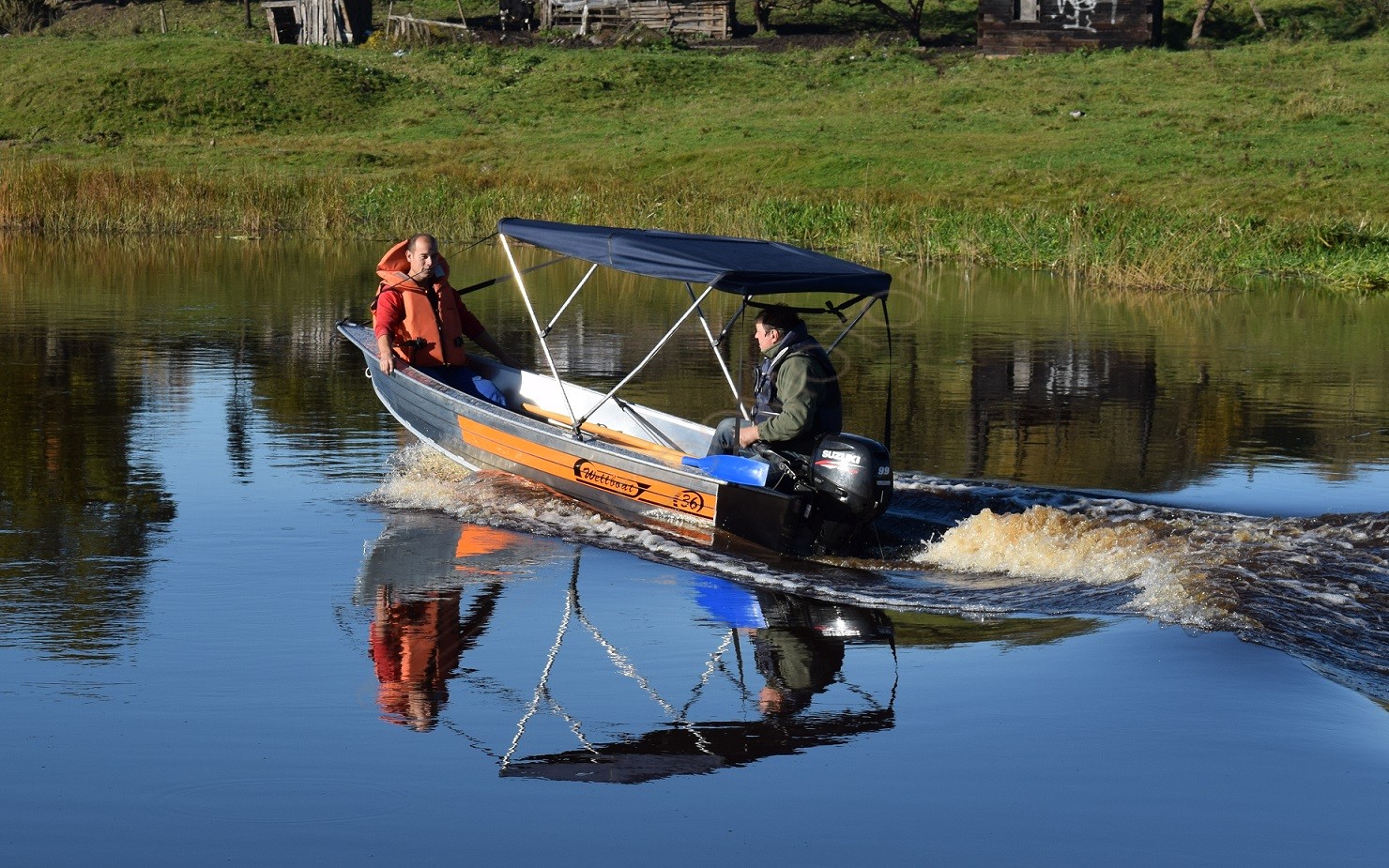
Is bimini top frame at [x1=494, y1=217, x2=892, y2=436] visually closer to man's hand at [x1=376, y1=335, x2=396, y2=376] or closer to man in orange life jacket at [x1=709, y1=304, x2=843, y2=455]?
man in orange life jacket at [x1=709, y1=304, x2=843, y2=455]

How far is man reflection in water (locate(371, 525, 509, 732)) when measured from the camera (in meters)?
7.23

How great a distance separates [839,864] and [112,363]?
13.7m

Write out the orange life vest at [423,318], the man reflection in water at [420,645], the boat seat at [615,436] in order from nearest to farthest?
the man reflection in water at [420,645]
the boat seat at [615,436]
the orange life vest at [423,318]

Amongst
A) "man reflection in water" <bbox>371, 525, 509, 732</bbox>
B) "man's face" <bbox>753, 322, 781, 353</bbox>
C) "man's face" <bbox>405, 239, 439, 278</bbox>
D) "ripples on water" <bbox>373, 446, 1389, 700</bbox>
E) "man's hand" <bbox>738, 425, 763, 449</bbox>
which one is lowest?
"man reflection in water" <bbox>371, 525, 509, 732</bbox>

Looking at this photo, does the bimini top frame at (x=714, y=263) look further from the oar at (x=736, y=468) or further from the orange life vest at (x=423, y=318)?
the orange life vest at (x=423, y=318)

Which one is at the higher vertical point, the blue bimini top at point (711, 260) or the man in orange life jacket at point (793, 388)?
the blue bimini top at point (711, 260)

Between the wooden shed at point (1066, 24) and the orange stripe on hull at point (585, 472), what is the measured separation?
147ft

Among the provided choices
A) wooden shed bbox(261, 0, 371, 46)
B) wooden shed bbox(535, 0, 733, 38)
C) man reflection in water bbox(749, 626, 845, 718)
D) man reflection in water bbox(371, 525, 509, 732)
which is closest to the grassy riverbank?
wooden shed bbox(535, 0, 733, 38)

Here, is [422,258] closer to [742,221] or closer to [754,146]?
[742,221]

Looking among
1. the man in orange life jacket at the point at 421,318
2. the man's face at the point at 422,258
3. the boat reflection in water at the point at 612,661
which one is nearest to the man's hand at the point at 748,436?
the boat reflection in water at the point at 612,661

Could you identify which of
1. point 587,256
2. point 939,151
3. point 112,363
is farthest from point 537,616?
point 939,151

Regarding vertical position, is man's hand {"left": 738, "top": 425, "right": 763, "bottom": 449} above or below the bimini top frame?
below

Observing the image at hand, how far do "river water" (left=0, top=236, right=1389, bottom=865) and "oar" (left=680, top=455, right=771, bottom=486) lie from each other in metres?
0.57

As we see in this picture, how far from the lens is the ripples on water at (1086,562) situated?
869 centimetres
